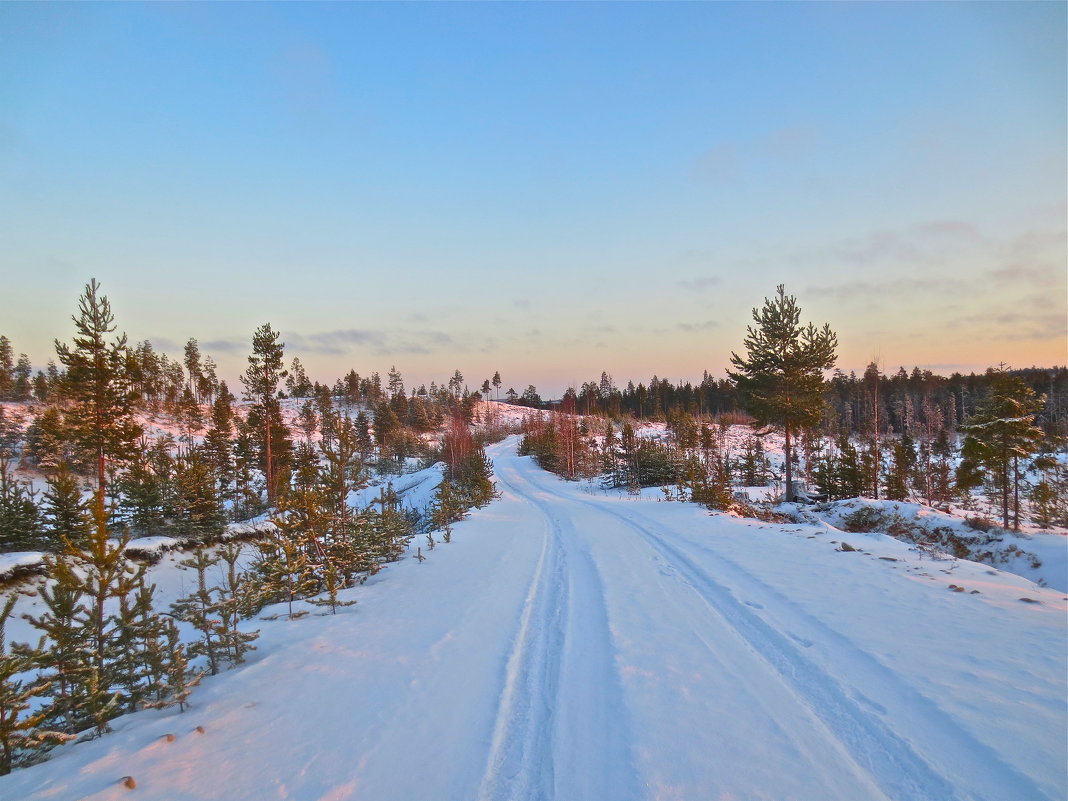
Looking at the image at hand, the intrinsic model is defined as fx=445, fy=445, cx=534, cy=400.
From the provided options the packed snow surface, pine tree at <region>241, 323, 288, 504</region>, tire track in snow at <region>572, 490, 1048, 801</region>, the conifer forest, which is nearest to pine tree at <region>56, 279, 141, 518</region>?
the conifer forest

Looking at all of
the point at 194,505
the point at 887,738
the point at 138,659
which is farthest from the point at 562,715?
the point at 194,505

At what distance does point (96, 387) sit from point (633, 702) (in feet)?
81.0

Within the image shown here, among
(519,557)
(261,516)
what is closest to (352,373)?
(261,516)

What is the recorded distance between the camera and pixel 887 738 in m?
4.04

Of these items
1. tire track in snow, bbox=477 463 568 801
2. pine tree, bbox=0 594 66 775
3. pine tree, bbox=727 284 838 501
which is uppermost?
pine tree, bbox=727 284 838 501

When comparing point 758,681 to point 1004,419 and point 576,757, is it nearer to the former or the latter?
point 576,757

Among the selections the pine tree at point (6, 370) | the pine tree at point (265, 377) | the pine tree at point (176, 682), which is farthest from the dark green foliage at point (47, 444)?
the pine tree at point (176, 682)

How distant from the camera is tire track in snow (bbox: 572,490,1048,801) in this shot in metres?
3.45

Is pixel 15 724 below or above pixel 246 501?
above

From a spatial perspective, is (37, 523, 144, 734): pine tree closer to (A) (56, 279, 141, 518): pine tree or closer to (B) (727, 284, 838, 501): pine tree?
(A) (56, 279, 141, 518): pine tree

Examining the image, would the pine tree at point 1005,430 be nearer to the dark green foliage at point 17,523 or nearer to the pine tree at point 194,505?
the pine tree at point 194,505

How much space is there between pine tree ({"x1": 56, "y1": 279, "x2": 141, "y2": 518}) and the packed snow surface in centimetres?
1802

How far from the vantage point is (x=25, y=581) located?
13.9 metres

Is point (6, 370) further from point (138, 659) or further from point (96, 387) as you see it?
point (138, 659)
